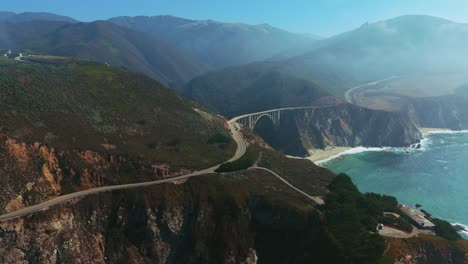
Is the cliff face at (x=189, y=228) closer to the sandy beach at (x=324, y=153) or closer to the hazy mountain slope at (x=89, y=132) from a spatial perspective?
the hazy mountain slope at (x=89, y=132)

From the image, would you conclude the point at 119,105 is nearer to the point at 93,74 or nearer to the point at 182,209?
the point at 93,74

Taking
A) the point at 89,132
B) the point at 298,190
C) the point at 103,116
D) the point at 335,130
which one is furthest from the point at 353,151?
the point at 89,132

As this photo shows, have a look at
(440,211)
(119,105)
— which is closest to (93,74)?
(119,105)

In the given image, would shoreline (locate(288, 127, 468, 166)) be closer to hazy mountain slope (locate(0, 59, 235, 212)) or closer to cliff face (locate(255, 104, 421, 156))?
cliff face (locate(255, 104, 421, 156))

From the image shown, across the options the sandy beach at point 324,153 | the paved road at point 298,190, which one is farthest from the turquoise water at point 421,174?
the paved road at point 298,190

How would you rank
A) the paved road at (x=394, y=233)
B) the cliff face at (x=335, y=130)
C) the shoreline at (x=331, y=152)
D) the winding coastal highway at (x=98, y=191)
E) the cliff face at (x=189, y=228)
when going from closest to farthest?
1. the winding coastal highway at (x=98, y=191)
2. the cliff face at (x=189, y=228)
3. the paved road at (x=394, y=233)
4. the shoreline at (x=331, y=152)
5. the cliff face at (x=335, y=130)

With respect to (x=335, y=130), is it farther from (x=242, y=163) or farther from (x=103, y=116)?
(x=103, y=116)
